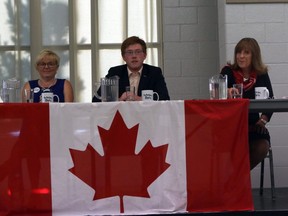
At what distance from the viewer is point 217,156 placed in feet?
14.4

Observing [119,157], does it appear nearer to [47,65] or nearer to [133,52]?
[133,52]

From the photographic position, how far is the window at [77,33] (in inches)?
270

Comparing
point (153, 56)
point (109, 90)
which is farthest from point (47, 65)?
point (153, 56)

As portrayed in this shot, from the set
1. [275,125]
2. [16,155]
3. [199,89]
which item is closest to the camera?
[16,155]

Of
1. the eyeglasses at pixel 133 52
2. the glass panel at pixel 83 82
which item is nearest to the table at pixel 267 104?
the eyeglasses at pixel 133 52

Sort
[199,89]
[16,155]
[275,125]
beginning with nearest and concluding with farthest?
[16,155], [275,125], [199,89]

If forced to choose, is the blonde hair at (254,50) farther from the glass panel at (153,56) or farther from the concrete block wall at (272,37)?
the glass panel at (153,56)

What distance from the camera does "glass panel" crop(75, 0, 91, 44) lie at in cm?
688

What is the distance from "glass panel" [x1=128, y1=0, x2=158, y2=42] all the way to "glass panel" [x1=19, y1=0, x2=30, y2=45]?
39.3 inches

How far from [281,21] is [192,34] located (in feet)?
3.40

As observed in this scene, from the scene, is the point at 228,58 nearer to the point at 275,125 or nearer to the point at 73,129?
the point at 275,125

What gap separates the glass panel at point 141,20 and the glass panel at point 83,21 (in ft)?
1.33

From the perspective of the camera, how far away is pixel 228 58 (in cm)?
614

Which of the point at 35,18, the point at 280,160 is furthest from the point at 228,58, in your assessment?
the point at 35,18
